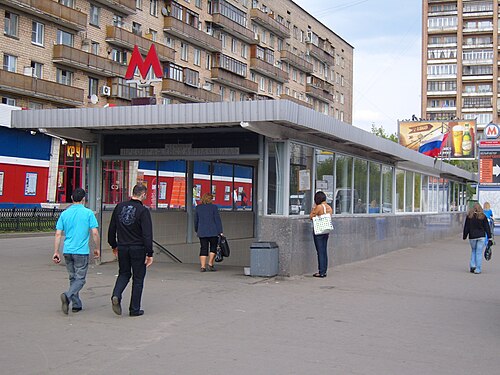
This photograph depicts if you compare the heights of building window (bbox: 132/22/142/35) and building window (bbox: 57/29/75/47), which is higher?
building window (bbox: 132/22/142/35)

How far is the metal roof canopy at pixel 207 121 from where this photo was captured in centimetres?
1199

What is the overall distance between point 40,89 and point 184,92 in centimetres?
1609

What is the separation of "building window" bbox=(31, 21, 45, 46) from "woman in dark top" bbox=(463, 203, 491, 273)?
34112 millimetres

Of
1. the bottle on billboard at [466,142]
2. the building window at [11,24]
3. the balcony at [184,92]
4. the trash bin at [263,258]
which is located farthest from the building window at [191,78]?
the trash bin at [263,258]

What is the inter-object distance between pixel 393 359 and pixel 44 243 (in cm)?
1765

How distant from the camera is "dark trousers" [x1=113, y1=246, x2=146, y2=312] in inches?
342

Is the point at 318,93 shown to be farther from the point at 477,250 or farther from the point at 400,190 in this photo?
the point at 477,250

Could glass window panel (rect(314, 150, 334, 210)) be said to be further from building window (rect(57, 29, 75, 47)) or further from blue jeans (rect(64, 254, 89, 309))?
building window (rect(57, 29, 75, 47))

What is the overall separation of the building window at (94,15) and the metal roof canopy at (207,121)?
34108 millimetres

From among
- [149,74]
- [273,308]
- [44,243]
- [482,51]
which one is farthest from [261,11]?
[273,308]

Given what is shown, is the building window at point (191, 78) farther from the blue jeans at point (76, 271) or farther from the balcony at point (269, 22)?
the blue jeans at point (76, 271)

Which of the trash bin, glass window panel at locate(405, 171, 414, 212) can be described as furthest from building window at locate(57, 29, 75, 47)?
the trash bin

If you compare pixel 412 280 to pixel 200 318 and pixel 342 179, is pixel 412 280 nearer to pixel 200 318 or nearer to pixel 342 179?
pixel 342 179

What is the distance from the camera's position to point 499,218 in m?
33.1
